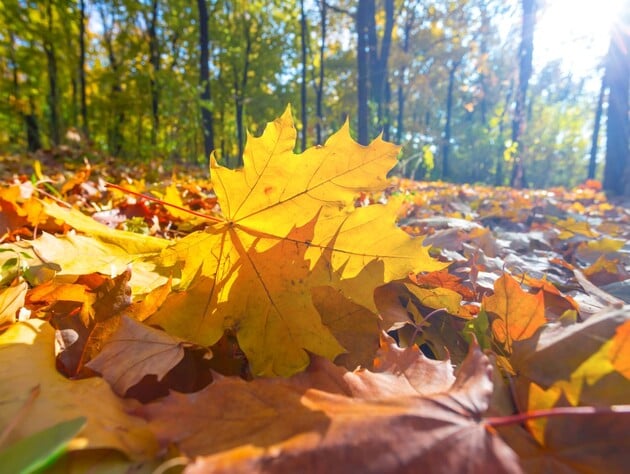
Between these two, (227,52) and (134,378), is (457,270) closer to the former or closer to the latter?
(134,378)

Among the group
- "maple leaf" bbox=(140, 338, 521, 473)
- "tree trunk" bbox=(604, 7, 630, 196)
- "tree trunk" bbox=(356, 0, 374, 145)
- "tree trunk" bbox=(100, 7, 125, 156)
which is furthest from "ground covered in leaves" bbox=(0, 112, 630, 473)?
"tree trunk" bbox=(100, 7, 125, 156)

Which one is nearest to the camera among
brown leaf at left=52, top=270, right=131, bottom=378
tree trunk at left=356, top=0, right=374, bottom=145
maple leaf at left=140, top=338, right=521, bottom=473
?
maple leaf at left=140, top=338, right=521, bottom=473

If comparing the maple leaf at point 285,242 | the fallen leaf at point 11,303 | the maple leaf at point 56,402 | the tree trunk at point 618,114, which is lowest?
the maple leaf at point 56,402

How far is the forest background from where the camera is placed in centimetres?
786

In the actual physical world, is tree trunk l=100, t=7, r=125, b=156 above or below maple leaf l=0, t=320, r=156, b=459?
above

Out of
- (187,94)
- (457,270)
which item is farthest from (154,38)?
(457,270)

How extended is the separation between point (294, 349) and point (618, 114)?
8.50 metres

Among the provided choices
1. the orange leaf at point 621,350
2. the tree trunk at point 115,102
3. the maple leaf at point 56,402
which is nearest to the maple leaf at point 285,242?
the maple leaf at point 56,402

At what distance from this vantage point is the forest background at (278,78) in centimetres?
786

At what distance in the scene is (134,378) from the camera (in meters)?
0.49

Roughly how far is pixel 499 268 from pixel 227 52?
655 inches

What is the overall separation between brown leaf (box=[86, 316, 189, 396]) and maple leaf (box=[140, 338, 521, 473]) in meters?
0.12

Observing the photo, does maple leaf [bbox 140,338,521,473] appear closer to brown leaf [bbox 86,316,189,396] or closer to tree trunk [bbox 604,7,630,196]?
brown leaf [bbox 86,316,189,396]

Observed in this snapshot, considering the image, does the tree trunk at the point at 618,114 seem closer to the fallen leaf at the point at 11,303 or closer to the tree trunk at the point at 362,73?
the tree trunk at the point at 362,73
